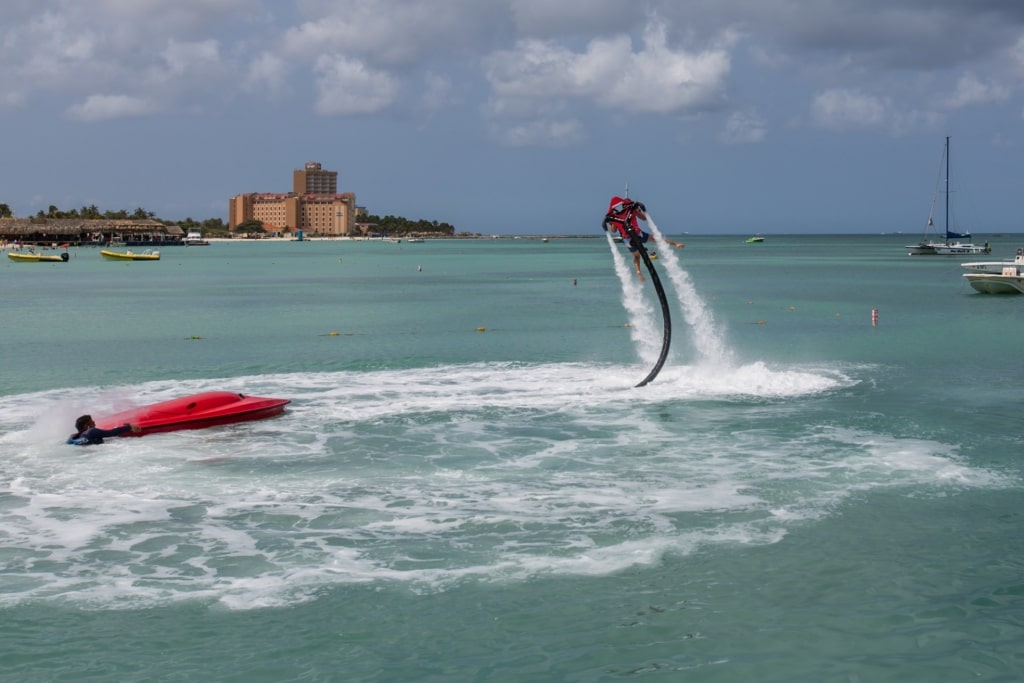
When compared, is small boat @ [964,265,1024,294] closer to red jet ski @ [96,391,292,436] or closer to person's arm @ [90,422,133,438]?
red jet ski @ [96,391,292,436]

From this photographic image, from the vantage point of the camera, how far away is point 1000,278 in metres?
70.8

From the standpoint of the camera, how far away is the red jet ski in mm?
24547

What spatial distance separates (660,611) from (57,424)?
56.5ft

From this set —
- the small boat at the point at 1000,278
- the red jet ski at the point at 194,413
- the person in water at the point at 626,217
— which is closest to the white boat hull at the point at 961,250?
the small boat at the point at 1000,278

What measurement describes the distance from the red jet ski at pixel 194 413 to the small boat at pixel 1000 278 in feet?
186

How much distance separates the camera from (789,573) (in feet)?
48.8

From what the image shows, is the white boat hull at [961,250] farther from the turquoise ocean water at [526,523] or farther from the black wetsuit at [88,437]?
the black wetsuit at [88,437]

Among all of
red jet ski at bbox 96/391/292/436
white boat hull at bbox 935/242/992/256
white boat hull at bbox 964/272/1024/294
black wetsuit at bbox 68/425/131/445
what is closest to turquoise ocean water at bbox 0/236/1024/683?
black wetsuit at bbox 68/425/131/445

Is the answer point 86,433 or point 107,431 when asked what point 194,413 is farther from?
point 86,433

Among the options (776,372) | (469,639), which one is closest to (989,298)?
(776,372)

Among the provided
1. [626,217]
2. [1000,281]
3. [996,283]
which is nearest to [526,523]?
[626,217]

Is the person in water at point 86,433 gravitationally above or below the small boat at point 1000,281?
below

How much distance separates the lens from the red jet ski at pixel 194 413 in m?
24.5

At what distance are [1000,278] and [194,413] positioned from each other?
61.7 m
